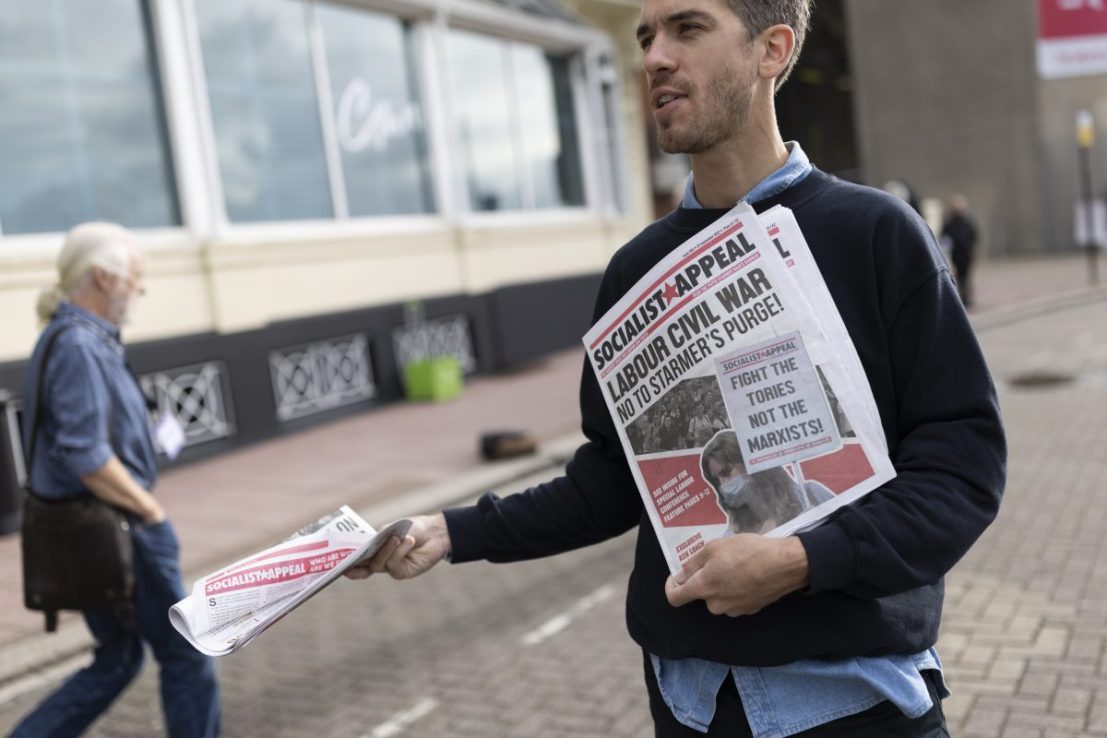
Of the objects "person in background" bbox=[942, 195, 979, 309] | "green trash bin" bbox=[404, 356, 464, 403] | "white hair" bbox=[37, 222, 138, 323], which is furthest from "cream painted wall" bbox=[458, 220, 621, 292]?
"white hair" bbox=[37, 222, 138, 323]

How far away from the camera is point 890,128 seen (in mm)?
30094

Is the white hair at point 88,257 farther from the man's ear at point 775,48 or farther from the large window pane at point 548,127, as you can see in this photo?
the large window pane at point 548,127

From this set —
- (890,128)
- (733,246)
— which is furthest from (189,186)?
(890,128)

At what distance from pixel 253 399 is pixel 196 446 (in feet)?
2.85

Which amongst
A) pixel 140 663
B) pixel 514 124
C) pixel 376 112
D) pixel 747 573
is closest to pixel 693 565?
pixel 747 573

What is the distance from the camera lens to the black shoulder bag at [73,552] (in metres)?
3.41

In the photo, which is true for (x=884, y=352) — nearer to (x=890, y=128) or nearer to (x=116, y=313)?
(x=116, y=313)

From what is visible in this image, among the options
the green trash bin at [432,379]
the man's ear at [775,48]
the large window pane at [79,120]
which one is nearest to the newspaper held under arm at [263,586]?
the man's ear at [775,48]

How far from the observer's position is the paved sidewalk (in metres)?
5.97

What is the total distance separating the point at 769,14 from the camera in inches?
61.5

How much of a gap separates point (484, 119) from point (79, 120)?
261 inches

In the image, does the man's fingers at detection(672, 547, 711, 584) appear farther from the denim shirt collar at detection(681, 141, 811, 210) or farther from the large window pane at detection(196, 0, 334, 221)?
the large window pane at detection(196, 0, 334, 221)

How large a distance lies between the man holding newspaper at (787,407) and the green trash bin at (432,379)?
1084cm

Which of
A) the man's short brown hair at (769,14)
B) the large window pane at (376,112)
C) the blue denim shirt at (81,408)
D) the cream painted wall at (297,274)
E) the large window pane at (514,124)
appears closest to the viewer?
the man's short brown hair at (769,14)
